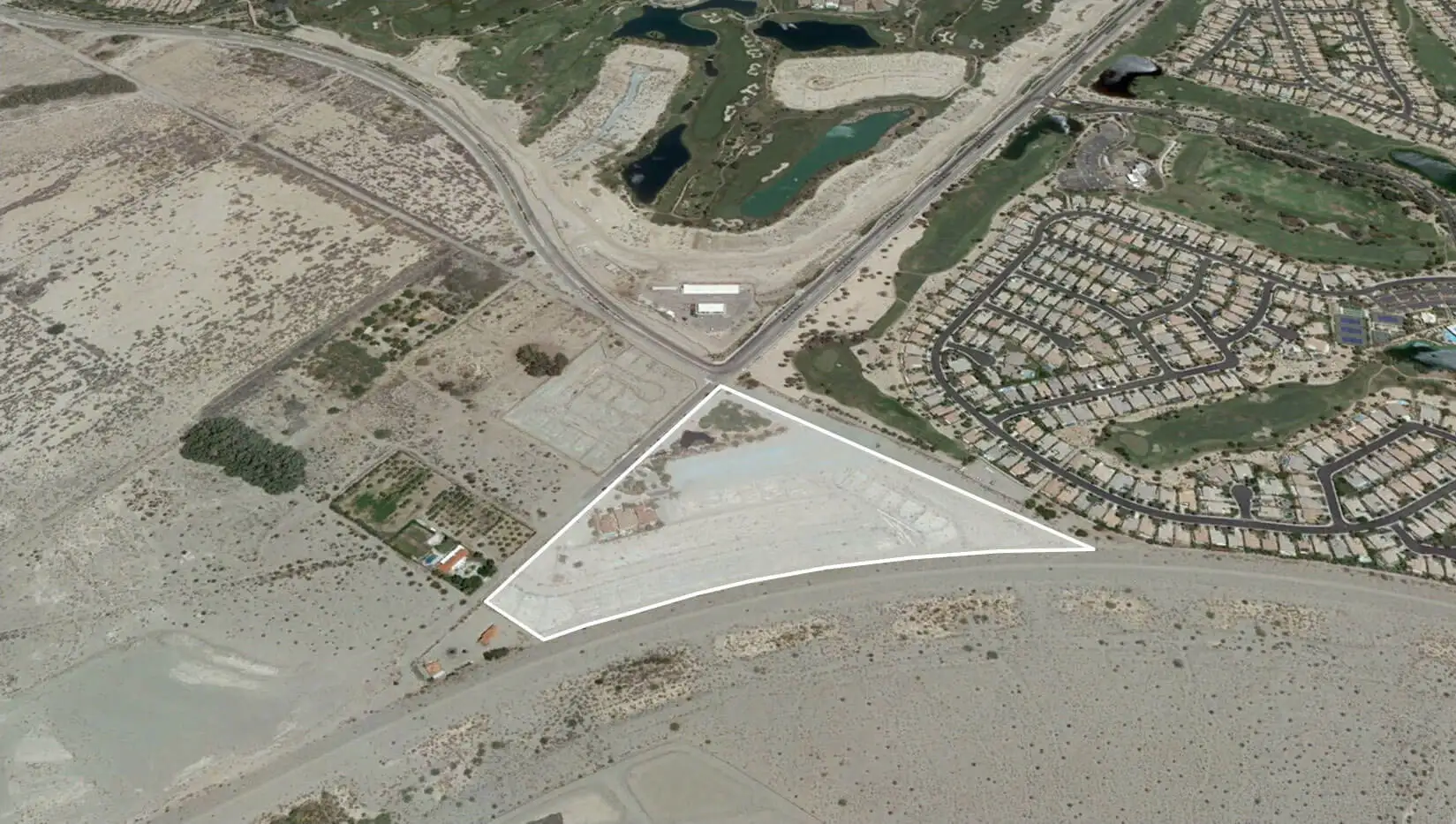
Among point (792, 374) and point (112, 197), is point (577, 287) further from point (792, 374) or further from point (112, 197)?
point (112, 197)

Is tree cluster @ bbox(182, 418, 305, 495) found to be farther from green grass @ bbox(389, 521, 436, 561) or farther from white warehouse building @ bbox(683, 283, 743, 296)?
white warehouse building @ bbox(683, 283, 743, 296)

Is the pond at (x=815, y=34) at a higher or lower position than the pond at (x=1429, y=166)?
lower

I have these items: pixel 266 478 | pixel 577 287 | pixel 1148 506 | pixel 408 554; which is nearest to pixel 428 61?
pixel 577 287

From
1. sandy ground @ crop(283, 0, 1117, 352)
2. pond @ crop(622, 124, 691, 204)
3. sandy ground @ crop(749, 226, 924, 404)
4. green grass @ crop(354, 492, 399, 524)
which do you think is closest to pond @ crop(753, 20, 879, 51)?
sandy ground @ crop(283, 0, 1117, 352)

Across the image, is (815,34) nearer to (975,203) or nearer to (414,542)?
(975,203)

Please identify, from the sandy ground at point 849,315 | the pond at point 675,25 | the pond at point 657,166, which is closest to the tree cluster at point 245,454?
the sandy ground at point 849,315

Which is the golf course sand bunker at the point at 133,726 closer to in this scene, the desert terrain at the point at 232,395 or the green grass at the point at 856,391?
the desert terrain at the point at 232,395

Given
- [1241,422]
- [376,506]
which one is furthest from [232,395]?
[1241,422]
